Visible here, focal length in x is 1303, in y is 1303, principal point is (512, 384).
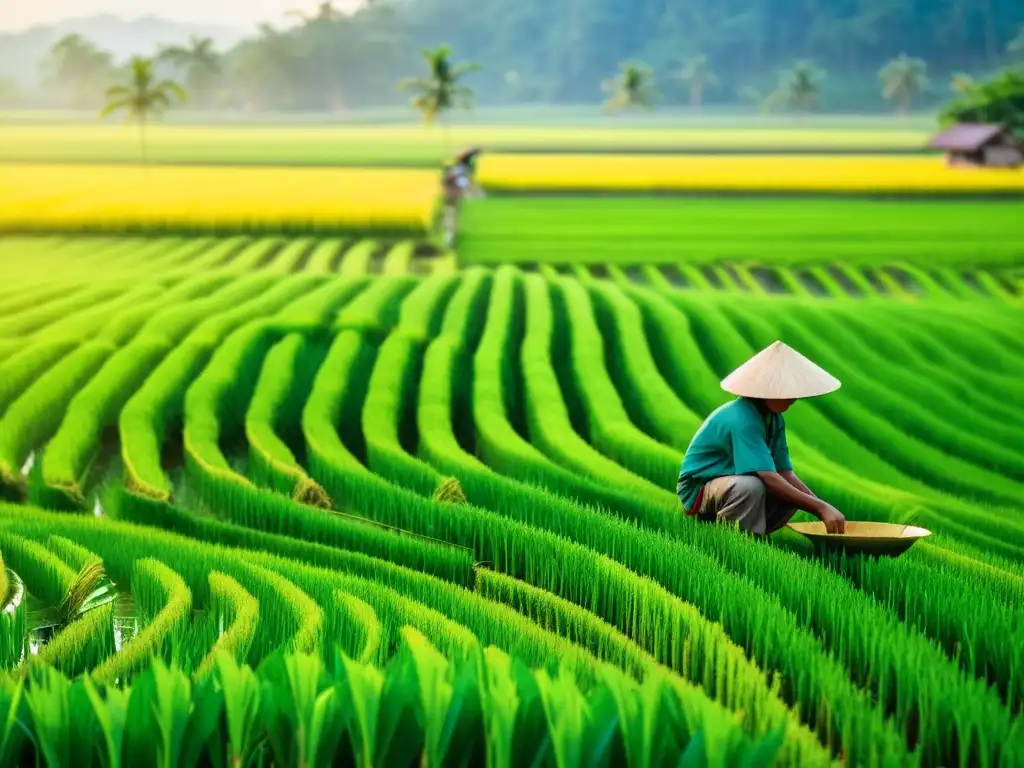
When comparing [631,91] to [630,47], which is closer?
[631,91]

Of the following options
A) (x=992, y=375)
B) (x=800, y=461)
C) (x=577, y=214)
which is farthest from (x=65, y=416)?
(x=577, y=214)

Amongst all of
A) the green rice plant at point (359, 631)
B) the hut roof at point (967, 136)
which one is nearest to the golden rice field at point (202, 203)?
the hut roof at point (967, 136)

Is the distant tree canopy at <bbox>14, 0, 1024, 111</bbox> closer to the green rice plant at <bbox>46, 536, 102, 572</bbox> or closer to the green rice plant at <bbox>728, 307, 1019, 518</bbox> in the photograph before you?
the green rice plant at <bbox>728, 307, 1019, 518</bbox>

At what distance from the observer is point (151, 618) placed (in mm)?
3014

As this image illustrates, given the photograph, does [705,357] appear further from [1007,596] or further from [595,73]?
[595,73]

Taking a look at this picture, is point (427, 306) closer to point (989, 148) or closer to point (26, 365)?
point (26, 365)

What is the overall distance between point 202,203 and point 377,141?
1230 centimetres

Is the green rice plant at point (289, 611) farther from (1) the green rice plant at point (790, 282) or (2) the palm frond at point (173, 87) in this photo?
(2) the palm frond at point (173, 87)

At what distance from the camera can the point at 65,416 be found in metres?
5.36

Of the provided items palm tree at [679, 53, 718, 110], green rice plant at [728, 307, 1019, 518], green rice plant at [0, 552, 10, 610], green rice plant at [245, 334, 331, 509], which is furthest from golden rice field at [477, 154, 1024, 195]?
palm tree at [679, 53, 718, 110]

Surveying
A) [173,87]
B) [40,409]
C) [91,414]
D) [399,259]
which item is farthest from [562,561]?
[173,87]

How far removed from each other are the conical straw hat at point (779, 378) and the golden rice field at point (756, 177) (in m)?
13.8

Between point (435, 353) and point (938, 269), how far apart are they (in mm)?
6367

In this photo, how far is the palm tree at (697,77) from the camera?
36.1 m
